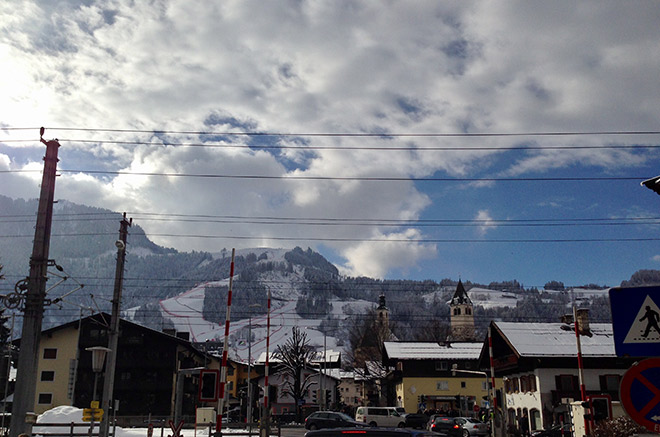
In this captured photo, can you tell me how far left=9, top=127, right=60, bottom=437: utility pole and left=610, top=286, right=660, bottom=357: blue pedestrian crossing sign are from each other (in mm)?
18154

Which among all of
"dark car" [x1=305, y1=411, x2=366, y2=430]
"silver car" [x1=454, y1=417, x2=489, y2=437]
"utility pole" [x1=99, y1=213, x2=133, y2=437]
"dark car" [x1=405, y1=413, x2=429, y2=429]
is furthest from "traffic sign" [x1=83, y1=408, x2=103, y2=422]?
"dark car" [x1=405, y1=413, x2=429, y2=429]

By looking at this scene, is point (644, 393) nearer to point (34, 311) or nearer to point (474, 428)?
point (34, 311)

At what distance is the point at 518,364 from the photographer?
45719mm

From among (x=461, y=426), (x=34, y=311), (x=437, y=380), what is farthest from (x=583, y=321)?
(x=34, y=311)

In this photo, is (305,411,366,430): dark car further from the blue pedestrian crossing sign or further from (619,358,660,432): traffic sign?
(619,358,660,432): traffic sign

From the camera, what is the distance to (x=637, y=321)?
5.88 meters

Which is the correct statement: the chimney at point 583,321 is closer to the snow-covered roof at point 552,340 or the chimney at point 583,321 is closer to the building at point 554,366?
the building at point 554,366

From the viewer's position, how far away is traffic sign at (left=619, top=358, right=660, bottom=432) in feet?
17.3

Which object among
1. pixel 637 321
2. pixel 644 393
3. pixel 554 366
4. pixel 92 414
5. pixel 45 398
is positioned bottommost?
pixel 45 398

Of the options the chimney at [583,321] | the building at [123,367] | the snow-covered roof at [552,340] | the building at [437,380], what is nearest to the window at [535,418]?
the snow-covered roof at [552,340]

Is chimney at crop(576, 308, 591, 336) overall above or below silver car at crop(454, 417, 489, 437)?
above

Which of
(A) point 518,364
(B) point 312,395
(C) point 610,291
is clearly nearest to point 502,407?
(A) point 518,364

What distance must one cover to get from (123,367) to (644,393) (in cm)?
6568

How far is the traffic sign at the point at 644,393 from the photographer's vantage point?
5281 mm
